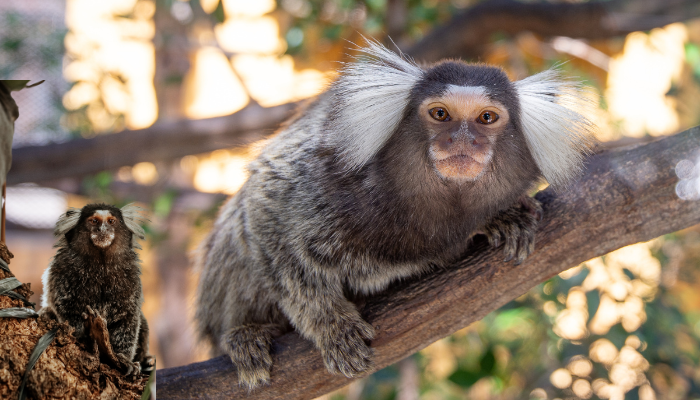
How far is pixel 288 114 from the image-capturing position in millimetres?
3127

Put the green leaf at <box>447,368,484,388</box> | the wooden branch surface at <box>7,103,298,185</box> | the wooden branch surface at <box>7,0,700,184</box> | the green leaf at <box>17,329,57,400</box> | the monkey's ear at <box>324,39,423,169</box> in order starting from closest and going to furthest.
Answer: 1. the green leaf at <box>17,329,57,400</box>
2. the wooden branch surface at <box>7,103,298,185</box>
3. the monkey's ear at <box>324,39,423,169</box>
4. the green leaf at <box>447,368,484,388</box>
5. the wooden branch surface at <box>7,0,700,184</box>

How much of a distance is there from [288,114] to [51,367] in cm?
249

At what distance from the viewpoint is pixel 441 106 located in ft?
4.60

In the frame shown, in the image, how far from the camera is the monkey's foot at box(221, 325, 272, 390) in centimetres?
154

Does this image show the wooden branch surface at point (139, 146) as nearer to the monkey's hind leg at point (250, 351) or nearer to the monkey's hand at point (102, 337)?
the monkey's hand at point (102, 337)

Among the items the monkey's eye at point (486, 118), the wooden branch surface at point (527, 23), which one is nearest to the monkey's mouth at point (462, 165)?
the monkey's eye at point (486, 118)

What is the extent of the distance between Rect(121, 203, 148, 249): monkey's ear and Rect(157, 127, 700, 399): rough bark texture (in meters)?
0.80

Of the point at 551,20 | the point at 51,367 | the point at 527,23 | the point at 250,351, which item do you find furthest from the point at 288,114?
the point at 51,367

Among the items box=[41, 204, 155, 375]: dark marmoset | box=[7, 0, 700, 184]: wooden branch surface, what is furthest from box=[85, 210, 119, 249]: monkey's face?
box=[7, 0, 700, 184]: wooden branch surface

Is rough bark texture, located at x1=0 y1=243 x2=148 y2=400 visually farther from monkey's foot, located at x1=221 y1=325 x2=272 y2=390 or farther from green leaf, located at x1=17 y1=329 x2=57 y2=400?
monkey's foot, located at x1=221 y1=325 x2=272 y2=390

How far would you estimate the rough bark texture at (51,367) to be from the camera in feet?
2.33

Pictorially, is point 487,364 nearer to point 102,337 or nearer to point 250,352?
point 250,352

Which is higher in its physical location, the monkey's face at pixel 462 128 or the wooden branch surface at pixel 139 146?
the monkey's face at pixel 462 128

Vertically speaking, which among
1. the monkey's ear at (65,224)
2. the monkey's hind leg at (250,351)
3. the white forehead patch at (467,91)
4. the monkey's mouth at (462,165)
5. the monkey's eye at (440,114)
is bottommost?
the monkey's hind leg at (250,351)
